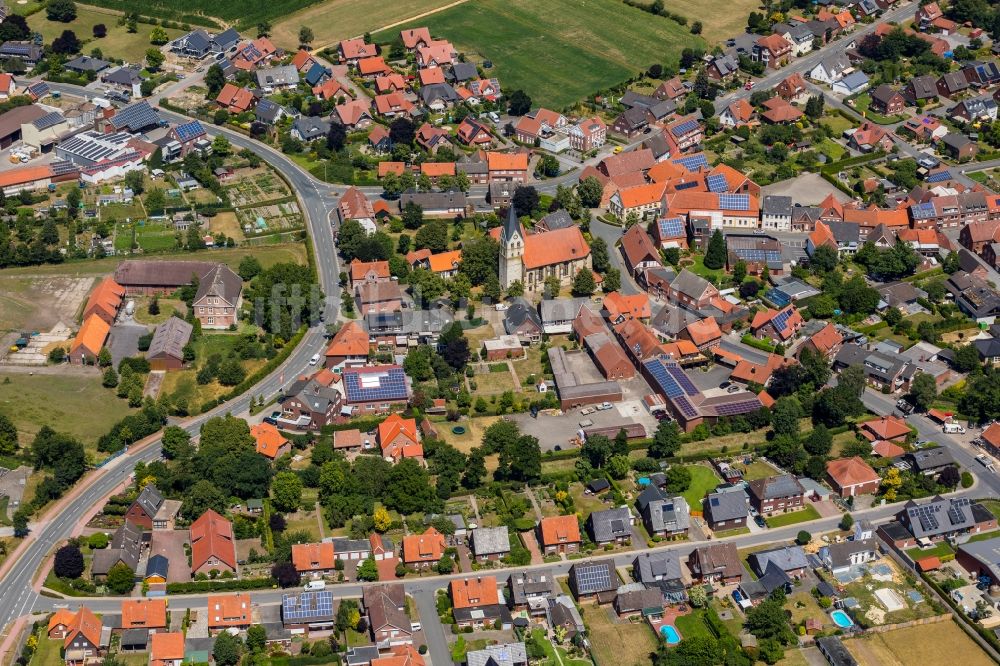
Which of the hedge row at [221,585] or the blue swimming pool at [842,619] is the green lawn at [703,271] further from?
the hedge row at [221,585]

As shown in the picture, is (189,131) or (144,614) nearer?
(144,614)

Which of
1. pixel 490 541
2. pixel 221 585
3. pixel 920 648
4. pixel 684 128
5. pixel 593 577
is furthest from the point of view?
pixel 684 128

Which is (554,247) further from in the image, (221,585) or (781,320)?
(221,585)

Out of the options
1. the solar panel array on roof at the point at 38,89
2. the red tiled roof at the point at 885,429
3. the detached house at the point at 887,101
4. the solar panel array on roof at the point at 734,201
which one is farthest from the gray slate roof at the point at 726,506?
the solar panel array on roof at the point at 38,89

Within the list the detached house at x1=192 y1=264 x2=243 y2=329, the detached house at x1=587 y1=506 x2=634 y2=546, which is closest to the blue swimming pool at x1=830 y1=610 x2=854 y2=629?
the detached house at x1=587 y1=506 x2=634 y2=546

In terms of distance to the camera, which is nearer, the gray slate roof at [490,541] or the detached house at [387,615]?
the detached house at [387,615]

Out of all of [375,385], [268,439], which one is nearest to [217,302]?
[375,385]

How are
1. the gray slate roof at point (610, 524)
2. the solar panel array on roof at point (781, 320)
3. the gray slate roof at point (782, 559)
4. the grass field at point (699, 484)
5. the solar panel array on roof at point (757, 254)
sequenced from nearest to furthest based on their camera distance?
the gray slate roof at point (782, 559)
the gray slate roof at point (610, 524)
the grass field at point (699, 484)
the solar panel array on roof at point (781, 320)
the solar panel array on roof at point (757, 254)

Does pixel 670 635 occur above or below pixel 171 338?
above
